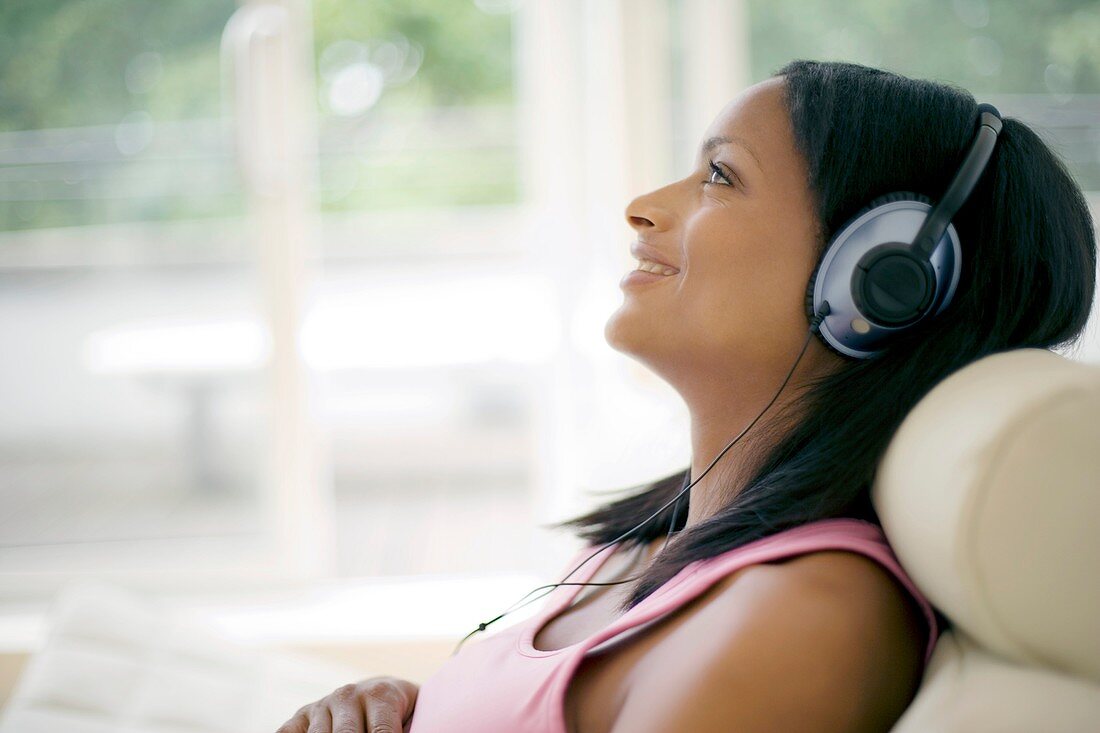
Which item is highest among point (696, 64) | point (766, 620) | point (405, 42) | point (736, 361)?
point (405, 42)

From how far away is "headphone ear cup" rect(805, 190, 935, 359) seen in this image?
0.82m

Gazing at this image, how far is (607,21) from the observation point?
217cm

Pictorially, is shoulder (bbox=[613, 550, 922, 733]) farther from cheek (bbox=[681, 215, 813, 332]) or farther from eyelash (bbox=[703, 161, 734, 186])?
eyelash (bbox=[703, 161, 734, 186])

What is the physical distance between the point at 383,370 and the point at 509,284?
0.55 meters

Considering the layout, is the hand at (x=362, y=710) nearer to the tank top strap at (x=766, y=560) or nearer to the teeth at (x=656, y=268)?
the tank top strap at (x=766, y=560)

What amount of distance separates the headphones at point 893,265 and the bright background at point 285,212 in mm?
1051

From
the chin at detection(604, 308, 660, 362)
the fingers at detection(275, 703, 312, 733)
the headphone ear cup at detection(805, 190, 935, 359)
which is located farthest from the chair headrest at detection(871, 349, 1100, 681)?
the fingers at detection(275, 703, 312, 733)

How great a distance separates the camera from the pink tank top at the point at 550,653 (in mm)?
748

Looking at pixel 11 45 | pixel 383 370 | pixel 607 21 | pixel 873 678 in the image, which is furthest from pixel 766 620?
pixel 383 370

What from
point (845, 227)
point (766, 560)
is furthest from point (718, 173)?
point (766, 560)

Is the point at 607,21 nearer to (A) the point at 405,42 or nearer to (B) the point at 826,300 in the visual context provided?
(A) the point at 405,42

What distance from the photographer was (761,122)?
96 centimetres

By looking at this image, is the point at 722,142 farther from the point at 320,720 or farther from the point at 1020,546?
the point at 320,720

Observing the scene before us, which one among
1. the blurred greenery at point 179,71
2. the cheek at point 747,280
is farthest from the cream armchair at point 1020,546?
the blurred greenery at point 179,71
